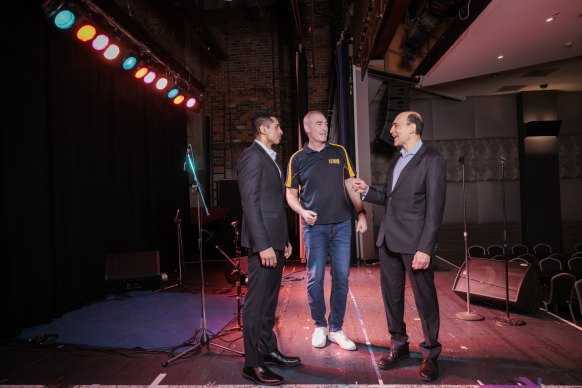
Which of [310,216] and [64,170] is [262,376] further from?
[64,170]

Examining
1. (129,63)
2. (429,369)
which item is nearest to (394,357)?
(429,369)

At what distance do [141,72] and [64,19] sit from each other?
162 cm

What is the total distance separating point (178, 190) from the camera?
7676 millimetres

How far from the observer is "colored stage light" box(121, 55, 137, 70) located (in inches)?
202

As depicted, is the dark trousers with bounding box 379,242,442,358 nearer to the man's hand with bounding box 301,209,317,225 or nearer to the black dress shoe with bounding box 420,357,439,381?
the black dress shoe with bounding box 420,357,439,381

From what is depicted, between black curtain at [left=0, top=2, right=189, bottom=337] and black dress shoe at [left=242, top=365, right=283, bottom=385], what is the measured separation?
2528 mm

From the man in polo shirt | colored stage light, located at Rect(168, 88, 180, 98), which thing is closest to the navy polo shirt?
the man in polo shirt

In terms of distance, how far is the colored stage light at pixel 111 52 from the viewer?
471cm

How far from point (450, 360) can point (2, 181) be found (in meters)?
4.07

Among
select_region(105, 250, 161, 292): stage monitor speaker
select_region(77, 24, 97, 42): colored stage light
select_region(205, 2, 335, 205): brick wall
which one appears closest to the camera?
select_region(77, 24, 97, 42): colored stage light

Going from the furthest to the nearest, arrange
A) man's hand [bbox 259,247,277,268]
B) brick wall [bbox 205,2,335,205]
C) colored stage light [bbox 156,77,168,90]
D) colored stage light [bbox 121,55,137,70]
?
brick wall [bbox 205,2,335,205], colored stage light [bbox 156,77,168,90], colored stage light [bbox 121,55,137,70], man's hand [bbox 259,247,277,268]

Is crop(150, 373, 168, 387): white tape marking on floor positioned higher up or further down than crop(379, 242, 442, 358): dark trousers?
further down

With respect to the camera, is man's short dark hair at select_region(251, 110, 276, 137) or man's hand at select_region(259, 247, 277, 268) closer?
man's hand at select_region(259, 247, 277, 268)

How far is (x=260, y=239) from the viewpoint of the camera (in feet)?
7.20
